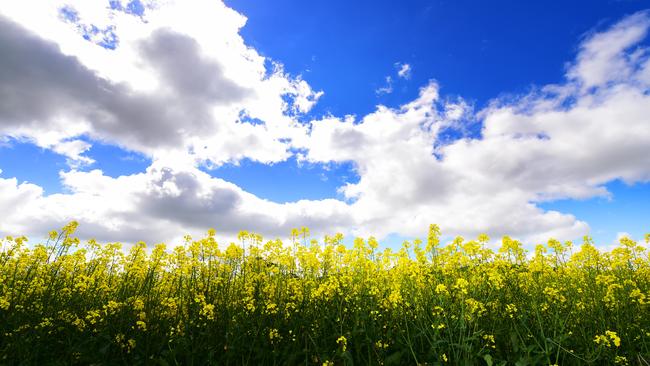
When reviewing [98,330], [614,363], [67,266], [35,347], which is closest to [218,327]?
[98,330]

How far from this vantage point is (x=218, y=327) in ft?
18.6

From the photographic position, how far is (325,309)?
6121mm

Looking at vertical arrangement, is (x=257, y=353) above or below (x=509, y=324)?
below

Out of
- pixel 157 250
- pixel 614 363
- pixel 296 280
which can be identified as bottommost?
pixel 614 363

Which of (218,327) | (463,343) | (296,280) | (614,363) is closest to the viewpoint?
(463,343)

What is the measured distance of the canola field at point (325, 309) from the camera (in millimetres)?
5055

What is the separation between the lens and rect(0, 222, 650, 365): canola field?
5.05 metres

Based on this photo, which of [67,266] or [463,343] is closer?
[463,343]

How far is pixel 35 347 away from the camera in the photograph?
5.24m

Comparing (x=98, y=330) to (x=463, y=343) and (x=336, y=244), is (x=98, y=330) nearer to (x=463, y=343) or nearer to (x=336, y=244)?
(x=336, y=244)

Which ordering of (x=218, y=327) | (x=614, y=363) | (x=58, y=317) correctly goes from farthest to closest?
(x=58, y=317) → (x=218, y=327) → (x=614, y=363)

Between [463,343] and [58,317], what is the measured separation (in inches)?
245

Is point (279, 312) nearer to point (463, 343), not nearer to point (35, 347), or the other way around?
point (463, 343)

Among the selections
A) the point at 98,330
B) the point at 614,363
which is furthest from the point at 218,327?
the point at 614,363
